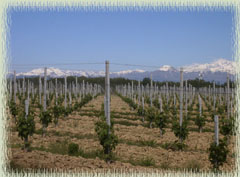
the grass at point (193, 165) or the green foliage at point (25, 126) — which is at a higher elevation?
the green foliage at point (25, 126)

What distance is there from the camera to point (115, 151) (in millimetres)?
10070

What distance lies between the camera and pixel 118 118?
1952 cm

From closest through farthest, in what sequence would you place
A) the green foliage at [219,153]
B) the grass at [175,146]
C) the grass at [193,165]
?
the green foliage at [219,153]
the grass at [193,165]
the grass at [175,146]

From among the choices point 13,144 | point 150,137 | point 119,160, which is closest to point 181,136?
point 150,137

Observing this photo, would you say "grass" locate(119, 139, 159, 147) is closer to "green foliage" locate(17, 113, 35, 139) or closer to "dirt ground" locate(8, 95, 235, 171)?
"dirt ground" locate(8, 95, 235, 171)

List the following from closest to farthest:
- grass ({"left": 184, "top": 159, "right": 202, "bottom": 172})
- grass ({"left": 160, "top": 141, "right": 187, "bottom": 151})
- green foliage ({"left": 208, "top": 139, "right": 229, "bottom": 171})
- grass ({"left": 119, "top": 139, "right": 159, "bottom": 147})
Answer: green foliage ({"left": 208, "top": 139, "right": 229, "bottom": 171}) → grass ({"left": 184, "top": 159, "right": 202, "bottom": 172}) → grass ({"left": 160, "top": 141, "right": 187, "bottom": 151}) → grass ({"left": 119, "top": 139, "right": 159, "bottom": 147})

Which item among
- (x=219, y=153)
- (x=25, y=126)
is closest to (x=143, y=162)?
(x=219, y=153)

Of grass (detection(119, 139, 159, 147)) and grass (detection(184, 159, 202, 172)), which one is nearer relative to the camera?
grass (detection(184, 159, 202, 172))

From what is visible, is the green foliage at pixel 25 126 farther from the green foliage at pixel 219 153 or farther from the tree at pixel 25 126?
the green foliage at pixel 219 153

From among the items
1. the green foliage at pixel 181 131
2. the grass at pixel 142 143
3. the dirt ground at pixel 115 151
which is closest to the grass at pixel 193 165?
the dirt ground at pixel 115 151

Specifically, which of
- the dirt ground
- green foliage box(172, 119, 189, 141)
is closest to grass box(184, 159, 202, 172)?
the dirt ground

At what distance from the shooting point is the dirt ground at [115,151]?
7.59 metres

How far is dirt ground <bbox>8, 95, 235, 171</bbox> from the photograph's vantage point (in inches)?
299

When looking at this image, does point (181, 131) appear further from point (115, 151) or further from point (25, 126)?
point (25, 126)
